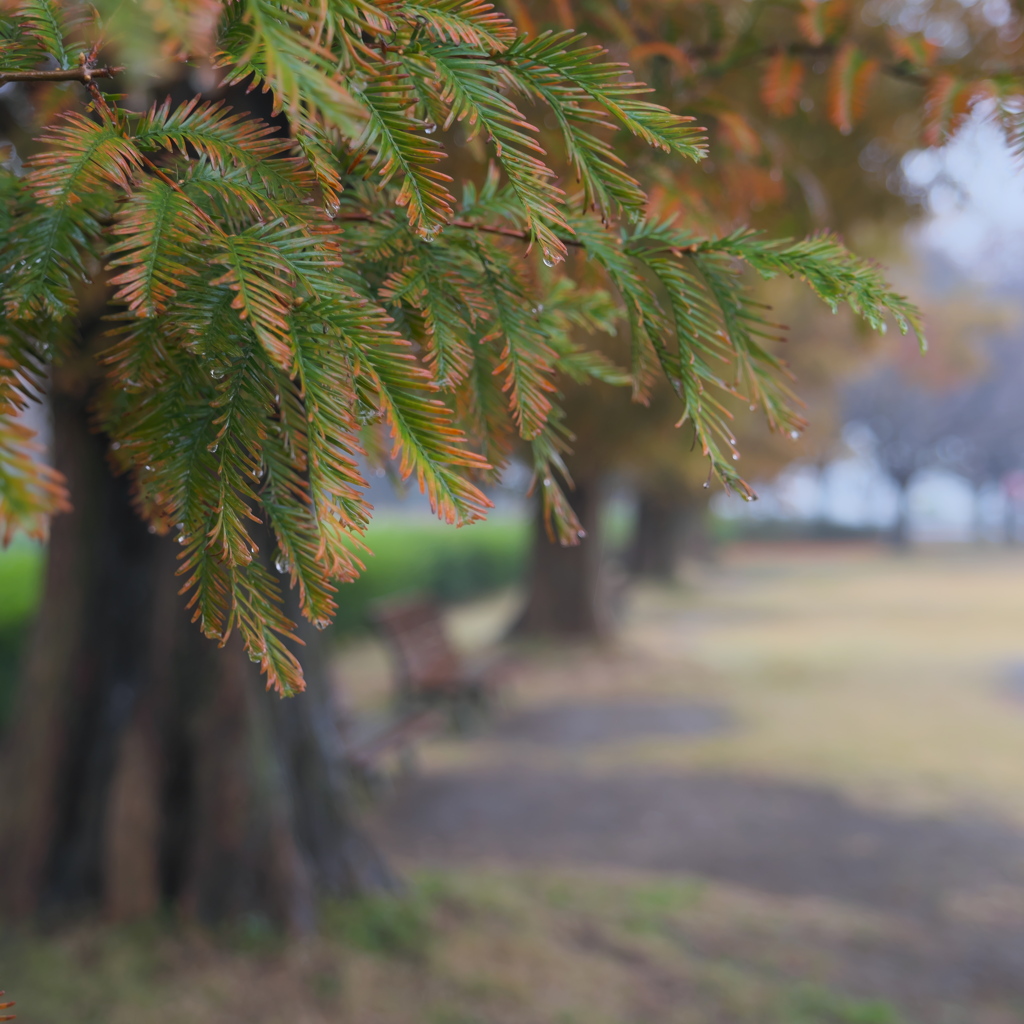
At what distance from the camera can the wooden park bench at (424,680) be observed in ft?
22.8

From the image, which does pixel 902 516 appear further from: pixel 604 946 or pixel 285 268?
pixel 285 268

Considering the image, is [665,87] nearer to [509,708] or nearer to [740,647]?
[509,708]

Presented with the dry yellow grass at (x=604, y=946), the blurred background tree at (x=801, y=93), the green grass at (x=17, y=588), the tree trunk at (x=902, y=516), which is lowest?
the dry yellow grass at (x=604, y=946)

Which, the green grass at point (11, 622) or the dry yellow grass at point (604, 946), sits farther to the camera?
the green grass at point (11, 622)

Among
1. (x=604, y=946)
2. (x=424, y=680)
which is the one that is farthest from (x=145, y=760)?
(x=424, y=680)

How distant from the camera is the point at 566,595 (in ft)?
39.6

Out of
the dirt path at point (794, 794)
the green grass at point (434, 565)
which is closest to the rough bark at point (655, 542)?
the green grass at point (434, 565)

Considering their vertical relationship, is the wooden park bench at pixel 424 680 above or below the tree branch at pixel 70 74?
below

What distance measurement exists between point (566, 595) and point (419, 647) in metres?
4.16

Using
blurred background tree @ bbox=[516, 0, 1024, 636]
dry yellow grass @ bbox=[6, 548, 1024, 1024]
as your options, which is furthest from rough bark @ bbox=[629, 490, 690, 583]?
dry yellow grass @ bbox=[6, 548, 1024, 1024]

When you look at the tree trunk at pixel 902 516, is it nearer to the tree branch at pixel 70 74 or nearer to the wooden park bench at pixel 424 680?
the wooden park bench at pixel 424 680

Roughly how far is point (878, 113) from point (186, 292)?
5.06 metres

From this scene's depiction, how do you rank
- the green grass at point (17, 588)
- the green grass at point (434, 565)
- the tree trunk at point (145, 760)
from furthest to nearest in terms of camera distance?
the green grass at point (434, 565), the green grass at point (17, 588), the tree trunk at point (145, 760)

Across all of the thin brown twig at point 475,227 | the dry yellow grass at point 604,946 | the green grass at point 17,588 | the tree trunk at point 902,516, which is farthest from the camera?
the tree trunk at point 902,516
